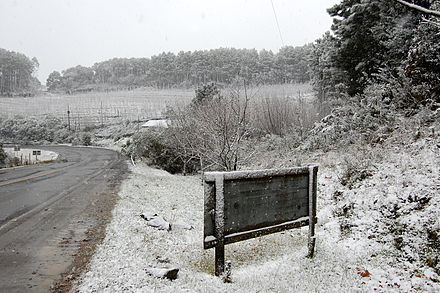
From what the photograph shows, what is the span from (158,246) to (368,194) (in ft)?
16.1

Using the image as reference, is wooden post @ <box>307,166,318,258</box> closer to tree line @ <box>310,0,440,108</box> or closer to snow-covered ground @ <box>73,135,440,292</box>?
snow-covered ground @ <box>73,135,440,292</box>

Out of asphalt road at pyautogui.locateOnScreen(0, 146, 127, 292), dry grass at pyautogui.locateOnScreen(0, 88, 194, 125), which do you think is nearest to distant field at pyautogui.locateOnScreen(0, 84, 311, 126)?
dry grass at pyautogui.locateOnScreen(0, 88, 194, 125)

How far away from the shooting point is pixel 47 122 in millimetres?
62500

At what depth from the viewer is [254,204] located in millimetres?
4629

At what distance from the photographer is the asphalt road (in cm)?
446

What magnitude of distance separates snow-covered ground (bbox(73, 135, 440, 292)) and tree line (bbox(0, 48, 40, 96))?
111322mm

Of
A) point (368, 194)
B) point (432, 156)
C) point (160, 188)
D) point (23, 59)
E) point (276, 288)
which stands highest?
point (23, 59)

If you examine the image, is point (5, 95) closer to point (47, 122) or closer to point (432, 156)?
point (47, 122)

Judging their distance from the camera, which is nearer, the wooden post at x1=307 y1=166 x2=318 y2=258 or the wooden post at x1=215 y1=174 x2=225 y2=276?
the wooden post at x1=215 y1=174 x2=225 y2=276

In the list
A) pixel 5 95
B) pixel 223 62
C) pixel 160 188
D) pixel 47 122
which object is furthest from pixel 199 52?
pixel 160 188

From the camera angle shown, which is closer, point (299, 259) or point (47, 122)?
point (299, 259)

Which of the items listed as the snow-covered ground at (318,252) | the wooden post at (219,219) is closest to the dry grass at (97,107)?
the snow-covered ground at (318,252)

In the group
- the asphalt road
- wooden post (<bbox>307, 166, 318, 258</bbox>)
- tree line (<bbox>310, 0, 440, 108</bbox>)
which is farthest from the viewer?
tree line (<bbox>310, 0, 440, 108</bbox>)

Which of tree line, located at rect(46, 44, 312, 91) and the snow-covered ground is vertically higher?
tree line, located at rect(46, 44, 312, 91)
